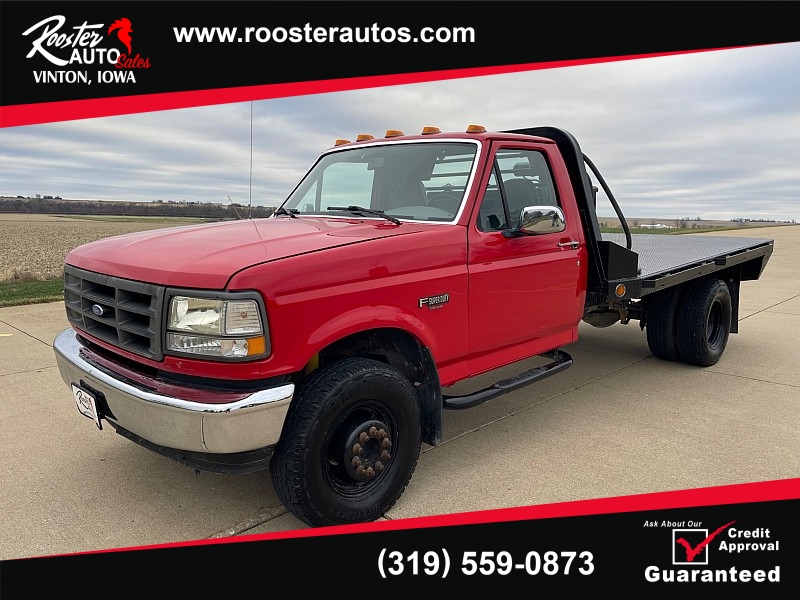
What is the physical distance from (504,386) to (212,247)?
206 centimetres

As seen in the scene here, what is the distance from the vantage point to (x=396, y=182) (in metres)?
4.15

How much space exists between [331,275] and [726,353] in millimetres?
5496

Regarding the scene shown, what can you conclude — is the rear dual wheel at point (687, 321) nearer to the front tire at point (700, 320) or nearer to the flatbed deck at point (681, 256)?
the front tire at point (700, 320)

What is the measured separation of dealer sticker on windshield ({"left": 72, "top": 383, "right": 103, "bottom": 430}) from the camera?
125 inches

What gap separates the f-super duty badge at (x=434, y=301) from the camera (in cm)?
340

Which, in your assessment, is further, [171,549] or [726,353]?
[726,353]

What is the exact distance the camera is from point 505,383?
163 inches

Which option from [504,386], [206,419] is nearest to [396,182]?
[504,386]

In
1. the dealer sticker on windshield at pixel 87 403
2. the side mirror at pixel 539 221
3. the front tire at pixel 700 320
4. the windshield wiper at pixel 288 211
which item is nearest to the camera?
the dealer sticker on windshield at pixel 87 403

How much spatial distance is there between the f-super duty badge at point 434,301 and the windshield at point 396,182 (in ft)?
1.67

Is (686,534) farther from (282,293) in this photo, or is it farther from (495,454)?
(282,293)

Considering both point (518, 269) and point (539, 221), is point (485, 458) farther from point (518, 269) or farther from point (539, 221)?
point (539, 221)

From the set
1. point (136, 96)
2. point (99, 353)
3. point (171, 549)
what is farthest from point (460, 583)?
point (136, 96)

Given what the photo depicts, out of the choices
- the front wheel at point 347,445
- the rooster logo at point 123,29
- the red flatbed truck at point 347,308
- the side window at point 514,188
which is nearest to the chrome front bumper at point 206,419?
the red flatbed truck at point 347,308
